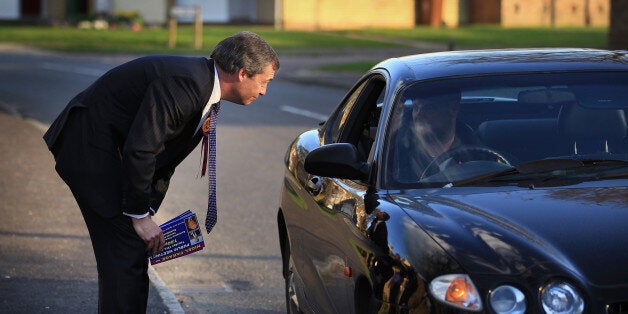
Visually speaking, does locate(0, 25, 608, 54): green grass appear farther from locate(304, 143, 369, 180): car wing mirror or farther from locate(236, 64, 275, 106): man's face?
locate(304, 143, 369, 180): car wing mirror

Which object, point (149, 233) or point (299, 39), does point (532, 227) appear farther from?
point (299, 39)

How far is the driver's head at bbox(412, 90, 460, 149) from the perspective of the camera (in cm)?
537

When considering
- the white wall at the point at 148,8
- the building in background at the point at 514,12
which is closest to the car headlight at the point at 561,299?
the white wall at the point at 148,8

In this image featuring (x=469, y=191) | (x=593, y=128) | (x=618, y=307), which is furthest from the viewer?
(x=593, y=128)

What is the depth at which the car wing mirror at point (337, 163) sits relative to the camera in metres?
5.15

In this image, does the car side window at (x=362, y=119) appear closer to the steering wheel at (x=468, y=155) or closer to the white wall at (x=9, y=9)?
the steering wheel at (x=468, y=155)

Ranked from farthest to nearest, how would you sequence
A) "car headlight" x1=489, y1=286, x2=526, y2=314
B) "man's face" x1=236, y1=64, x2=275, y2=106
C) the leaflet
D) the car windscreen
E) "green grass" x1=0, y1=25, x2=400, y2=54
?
"green grass" x1=0, y1=25, x2=400, y2=54
the leaflet
"man's face" x1=236, y1=64, x2=275, y2=106
the car windscreen
"car headlight" x1=489, y1=286, x2=526, y2=314

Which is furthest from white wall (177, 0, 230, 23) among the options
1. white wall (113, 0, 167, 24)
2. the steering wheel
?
the steering wheel

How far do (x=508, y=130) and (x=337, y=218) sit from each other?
870 millimetres

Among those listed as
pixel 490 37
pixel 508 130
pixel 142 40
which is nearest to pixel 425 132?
pixel 508 130

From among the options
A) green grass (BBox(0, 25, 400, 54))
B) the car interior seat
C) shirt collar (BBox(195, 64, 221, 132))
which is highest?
shirt collar (BBox(195, 64, 221, 132))

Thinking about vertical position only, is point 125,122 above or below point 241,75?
below

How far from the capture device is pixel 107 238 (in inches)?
210

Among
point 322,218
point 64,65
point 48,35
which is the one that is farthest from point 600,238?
point 48,35
